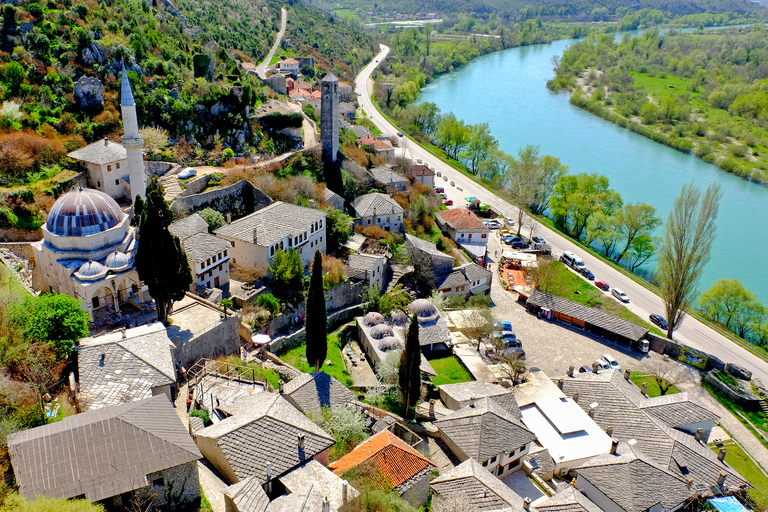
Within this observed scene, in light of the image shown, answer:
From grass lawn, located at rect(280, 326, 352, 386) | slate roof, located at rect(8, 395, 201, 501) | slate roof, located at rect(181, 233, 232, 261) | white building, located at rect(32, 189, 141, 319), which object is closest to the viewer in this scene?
slate roof, located at rect(8, 395, 201, 501)

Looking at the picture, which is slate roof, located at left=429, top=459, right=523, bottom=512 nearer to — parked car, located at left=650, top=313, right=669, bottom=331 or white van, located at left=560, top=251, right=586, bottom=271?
parked car, located at left=650, top=313, right=669, bottom=331

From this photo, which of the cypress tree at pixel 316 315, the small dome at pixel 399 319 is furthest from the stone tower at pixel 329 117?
the cypress tree at pixel 316 315

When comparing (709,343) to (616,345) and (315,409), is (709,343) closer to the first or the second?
(616,345)

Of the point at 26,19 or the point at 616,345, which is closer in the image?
the point at 616,345

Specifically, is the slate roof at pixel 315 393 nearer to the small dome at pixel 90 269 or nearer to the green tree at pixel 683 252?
the small dome at pixel 90 269

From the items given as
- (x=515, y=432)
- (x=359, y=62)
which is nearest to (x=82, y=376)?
(x=515, y=432)

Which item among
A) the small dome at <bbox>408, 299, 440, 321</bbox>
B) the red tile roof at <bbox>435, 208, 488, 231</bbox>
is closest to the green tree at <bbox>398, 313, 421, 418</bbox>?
the small dome at <bbox>408, 299, 440, 321</bbox>

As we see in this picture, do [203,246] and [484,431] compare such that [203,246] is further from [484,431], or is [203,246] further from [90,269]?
[484,431]
